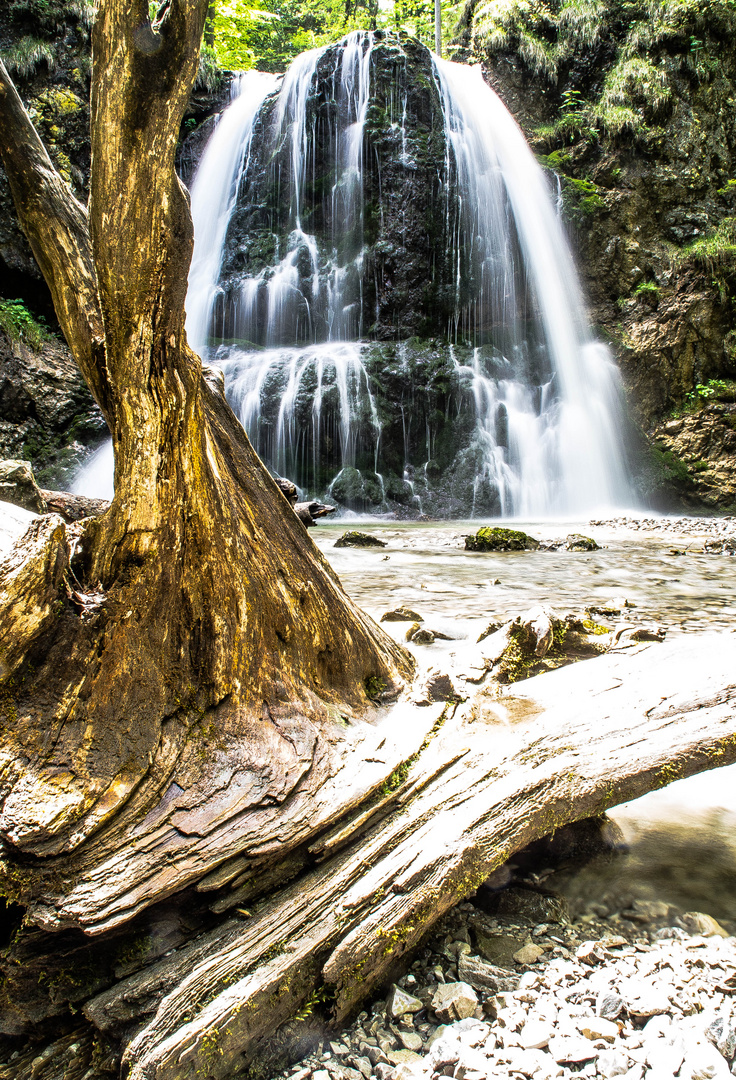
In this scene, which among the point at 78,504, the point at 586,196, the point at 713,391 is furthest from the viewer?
the point at 586,196

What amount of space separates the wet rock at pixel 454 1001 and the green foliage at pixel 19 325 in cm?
1504

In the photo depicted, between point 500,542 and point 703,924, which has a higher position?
point 500,542

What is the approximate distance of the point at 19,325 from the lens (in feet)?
43.5

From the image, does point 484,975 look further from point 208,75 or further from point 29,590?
point 208,75

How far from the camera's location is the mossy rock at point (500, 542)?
8.91 metres

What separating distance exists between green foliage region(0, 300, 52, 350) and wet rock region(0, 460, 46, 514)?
9.75 meters

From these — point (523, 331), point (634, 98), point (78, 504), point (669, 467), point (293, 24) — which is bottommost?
point (78, 504)

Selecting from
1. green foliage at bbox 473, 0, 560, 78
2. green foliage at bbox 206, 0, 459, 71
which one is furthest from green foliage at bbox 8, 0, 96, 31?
green foliage at bbox 473, 0, 560, 78

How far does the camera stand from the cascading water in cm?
1498

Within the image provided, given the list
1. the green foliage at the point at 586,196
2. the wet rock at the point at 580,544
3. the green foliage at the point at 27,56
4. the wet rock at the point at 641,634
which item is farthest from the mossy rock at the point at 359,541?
the green foliage at the point at 27,56

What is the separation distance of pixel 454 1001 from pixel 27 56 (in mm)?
20415

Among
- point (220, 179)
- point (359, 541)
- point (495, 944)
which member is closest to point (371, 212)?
point (220, 179)

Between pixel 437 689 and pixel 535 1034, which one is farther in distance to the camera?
pixel 437 689

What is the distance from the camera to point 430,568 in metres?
7.29
